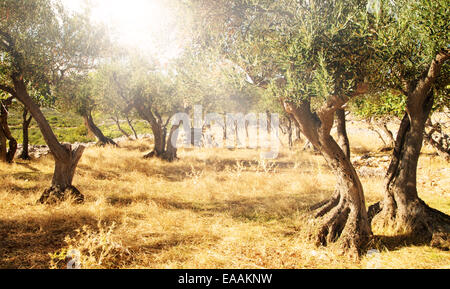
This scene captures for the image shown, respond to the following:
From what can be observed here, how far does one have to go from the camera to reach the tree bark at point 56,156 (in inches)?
388

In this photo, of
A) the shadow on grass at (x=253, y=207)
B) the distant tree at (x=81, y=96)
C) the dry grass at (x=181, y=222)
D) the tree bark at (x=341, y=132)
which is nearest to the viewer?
the dry grass at (x=181, y=222)

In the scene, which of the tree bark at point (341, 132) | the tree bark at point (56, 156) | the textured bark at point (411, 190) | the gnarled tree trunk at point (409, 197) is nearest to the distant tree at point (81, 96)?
the tree bark at point (56, 156)

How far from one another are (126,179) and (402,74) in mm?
13459

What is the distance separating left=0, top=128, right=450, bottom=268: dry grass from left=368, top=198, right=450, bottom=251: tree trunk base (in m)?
0.45

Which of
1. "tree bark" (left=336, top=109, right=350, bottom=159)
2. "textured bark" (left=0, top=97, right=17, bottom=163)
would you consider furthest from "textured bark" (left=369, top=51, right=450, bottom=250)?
"textured bark" (left=0, top=97, right=17, bottom=163)

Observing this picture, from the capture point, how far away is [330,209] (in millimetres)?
8312

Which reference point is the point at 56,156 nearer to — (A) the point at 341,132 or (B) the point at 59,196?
(B) the point at 59,196

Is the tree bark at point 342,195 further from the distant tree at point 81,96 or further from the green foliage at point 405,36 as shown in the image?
the distant tree at point 81,96

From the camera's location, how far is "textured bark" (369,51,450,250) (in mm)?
7094

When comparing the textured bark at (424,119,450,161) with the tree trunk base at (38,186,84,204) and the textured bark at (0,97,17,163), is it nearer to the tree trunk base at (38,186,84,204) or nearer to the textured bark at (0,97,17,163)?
the tree trunk base at (38,186,84,204)

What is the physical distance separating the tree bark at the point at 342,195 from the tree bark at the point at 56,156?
346 inches

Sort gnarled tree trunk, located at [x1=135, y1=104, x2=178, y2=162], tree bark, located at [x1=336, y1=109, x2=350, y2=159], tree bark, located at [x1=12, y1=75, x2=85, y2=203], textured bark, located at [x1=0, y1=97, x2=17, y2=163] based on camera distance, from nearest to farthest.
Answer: tree bark, located at [x1=336, y1=109, x2=350, y2=159] → tree bark, located at [x1=12, y1=75, x2=85, y2=203] → textured bark, located at [x1=0, y1=97, x2=17, y2=163] → gnarled tree trunk, located at [x1=135, y1=104, x2=178, y2=162]
